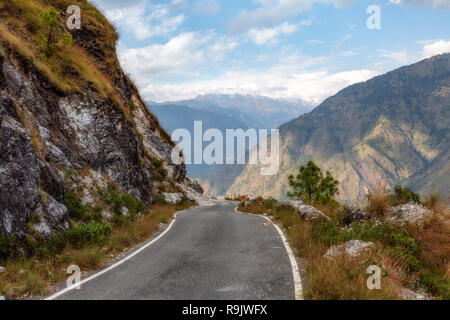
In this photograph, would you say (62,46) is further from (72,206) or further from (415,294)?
(415,294)

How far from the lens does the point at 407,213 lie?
9.05 m

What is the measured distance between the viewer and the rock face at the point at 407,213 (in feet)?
27.7

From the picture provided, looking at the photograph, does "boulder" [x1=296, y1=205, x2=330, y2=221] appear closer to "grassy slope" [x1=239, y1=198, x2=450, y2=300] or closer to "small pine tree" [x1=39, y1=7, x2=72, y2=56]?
"grassy slope" [x1=239, y1=198, x2=450, y2=300]

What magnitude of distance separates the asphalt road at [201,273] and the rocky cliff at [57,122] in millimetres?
3029

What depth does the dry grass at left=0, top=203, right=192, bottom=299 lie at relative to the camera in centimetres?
579

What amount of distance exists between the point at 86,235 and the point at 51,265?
7.21ft

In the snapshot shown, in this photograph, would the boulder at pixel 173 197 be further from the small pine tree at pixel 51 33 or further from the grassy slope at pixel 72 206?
the small pine tree at pixel 51 33

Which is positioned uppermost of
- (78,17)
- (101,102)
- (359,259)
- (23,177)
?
(78,17)

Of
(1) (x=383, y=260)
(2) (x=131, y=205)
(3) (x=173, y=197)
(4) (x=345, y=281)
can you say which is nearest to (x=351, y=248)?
(1) (x=383, y=260)

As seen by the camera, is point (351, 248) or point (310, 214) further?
point (310, 214)

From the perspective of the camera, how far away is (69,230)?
9062 mm
